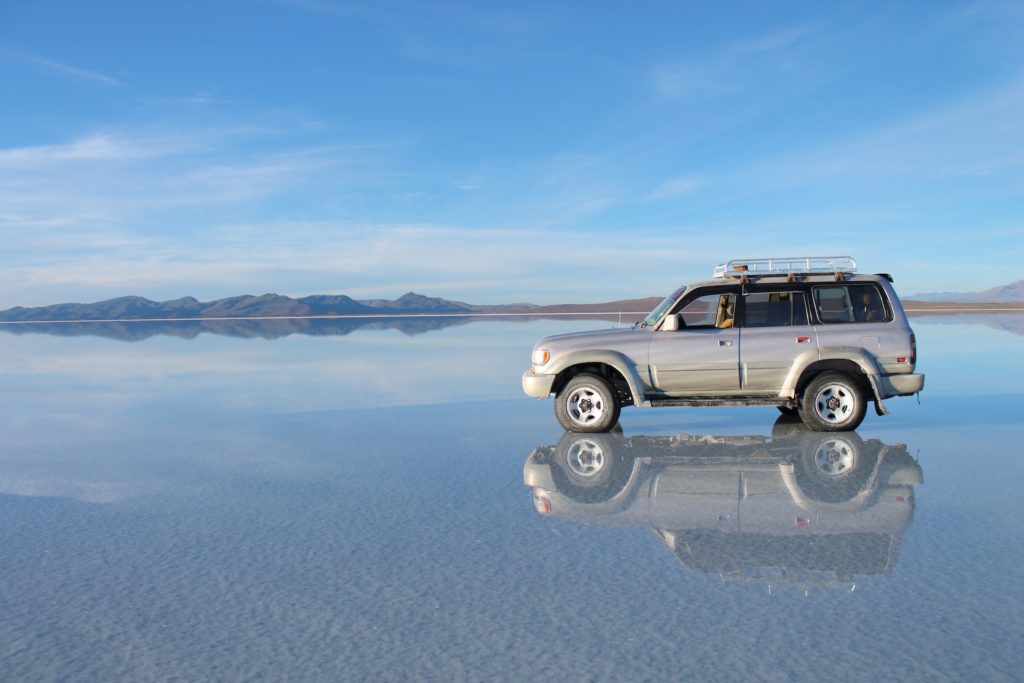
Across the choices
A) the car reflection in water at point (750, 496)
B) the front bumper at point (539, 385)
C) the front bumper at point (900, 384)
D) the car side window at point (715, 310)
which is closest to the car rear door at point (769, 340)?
the car side window at point (715, 310)

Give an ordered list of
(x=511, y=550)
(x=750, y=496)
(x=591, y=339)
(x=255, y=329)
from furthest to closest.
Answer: (x=255, y=329), (x=591, y=339), (x=750, y=496), (x=511, y=550)

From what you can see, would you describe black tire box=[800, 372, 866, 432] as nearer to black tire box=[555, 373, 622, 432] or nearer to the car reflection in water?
the car reflection in water

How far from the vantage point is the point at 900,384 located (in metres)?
9.95

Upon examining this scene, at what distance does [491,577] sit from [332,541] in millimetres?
1433

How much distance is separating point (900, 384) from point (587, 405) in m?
3.97

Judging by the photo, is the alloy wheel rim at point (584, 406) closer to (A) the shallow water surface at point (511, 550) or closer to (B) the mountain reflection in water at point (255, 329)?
(A) the shallow water surface at point (511, 550)

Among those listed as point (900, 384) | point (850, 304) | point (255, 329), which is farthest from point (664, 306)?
point (255, 329)

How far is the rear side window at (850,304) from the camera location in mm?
10234

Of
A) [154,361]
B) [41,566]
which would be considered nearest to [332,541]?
[41,566]

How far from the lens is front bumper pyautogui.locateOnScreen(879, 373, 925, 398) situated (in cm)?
992

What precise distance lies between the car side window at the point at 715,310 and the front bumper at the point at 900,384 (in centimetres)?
206

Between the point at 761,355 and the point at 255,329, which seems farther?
the point at 255,329

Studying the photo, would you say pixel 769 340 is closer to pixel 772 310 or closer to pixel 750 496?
pixel 772 310

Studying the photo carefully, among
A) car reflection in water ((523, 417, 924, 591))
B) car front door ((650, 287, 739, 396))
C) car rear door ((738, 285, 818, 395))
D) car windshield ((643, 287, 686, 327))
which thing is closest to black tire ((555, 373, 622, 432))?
car reflection in water ((523, 417, 924, 591))
